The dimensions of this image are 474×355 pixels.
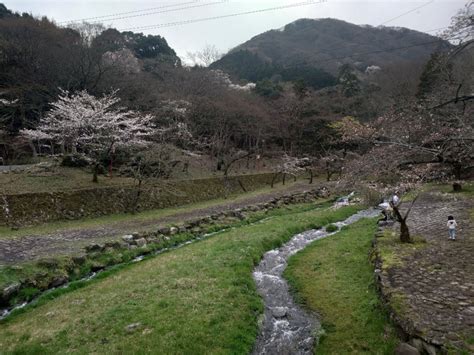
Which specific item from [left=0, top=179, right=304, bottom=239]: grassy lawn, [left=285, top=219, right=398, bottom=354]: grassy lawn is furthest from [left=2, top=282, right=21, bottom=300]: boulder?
[left=285, top=219, right=398, bottom=354]: grassy lawn

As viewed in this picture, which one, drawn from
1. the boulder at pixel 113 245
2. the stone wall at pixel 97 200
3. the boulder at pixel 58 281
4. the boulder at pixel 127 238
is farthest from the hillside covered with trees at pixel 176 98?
the boulder at pixel 58 281

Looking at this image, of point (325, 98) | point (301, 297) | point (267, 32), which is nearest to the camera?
point (301, 297)

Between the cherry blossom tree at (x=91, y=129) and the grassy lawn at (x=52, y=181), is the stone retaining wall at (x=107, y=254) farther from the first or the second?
the cherry blossom tree at (x=91, y=129)

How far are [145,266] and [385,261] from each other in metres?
10.1

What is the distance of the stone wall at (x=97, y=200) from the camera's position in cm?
2252

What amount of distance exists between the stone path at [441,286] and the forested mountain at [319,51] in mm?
66804

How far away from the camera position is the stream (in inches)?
363

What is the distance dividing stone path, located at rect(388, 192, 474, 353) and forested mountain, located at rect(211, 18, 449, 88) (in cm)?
6680

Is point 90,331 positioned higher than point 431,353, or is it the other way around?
point 431,353

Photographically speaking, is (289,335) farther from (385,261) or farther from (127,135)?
(127,135)

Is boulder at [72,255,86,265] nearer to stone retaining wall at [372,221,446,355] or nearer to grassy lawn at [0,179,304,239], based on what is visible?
grassy lawn at [0,179,304,239]

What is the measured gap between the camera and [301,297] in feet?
39.5

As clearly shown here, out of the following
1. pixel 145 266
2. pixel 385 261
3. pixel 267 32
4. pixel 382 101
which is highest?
pixel 267 32

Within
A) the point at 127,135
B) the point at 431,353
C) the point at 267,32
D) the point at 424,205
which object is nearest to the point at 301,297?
the point at 431,353
